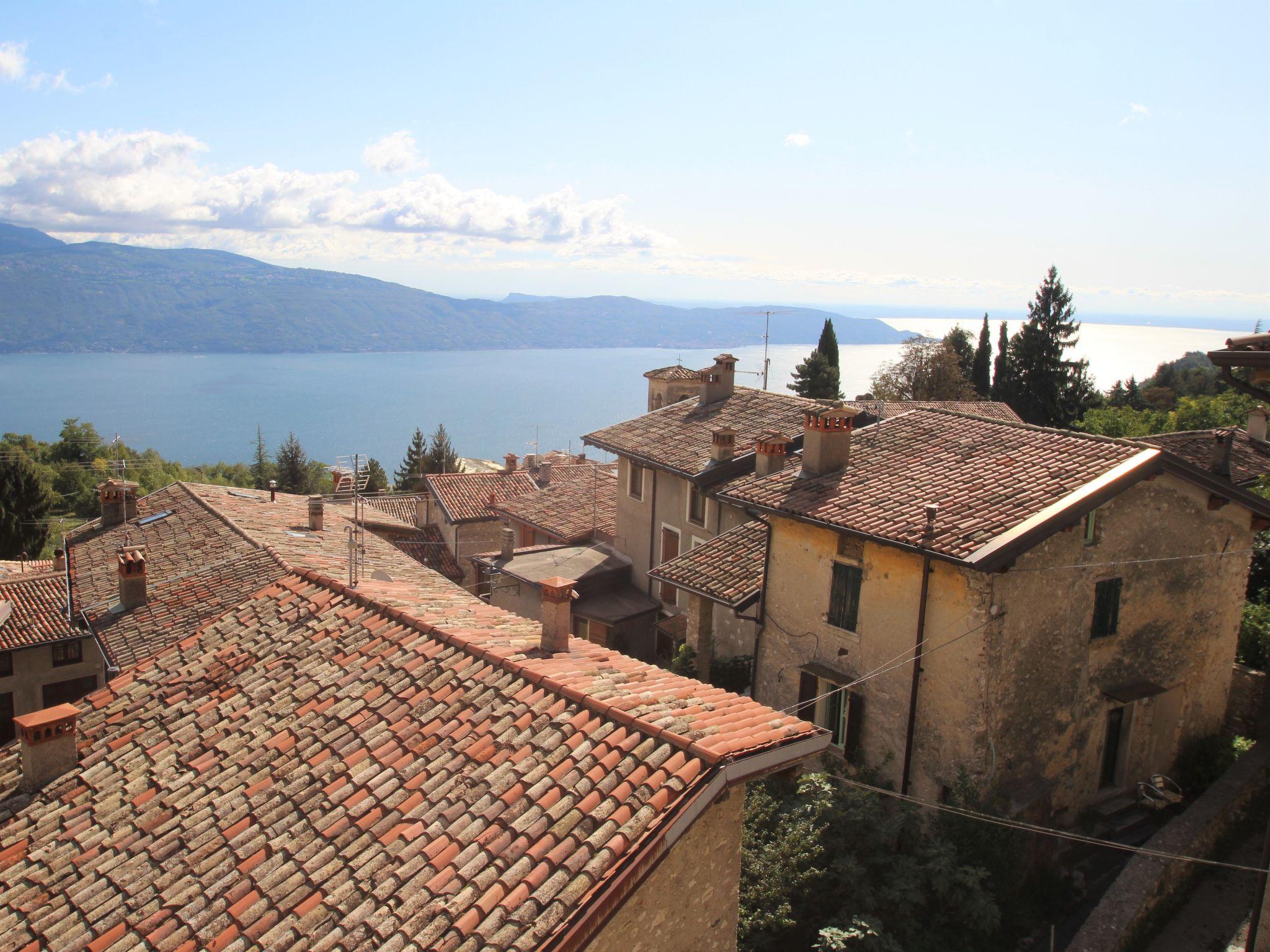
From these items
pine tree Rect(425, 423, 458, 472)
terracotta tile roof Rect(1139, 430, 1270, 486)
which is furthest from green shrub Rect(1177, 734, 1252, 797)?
pine tree Rect(425, 423, 458, 472)

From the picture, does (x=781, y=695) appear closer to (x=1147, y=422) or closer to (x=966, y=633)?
(x=966, y=633)

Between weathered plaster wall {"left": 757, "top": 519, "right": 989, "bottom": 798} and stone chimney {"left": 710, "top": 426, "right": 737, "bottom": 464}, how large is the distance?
6.57 m

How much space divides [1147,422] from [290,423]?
185 m

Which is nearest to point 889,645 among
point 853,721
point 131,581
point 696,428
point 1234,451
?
point 853,721

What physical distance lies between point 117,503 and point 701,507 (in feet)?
50.6

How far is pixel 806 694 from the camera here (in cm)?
1363

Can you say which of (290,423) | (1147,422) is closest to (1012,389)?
(1147,422)

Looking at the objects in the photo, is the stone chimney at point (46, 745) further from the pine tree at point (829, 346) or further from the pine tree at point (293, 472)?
the pine tree at point (293, 472)

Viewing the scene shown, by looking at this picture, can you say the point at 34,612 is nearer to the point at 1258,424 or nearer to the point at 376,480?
the point at 1258,424

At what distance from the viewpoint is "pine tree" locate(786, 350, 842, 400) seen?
5141 centimetres

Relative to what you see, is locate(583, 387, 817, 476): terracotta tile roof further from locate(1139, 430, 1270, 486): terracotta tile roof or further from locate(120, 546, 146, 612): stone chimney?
locate(120, 546, 146, 612): stone chimney

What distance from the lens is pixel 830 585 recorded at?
13.1 metres

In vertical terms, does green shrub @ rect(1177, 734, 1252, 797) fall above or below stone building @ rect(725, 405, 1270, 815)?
below

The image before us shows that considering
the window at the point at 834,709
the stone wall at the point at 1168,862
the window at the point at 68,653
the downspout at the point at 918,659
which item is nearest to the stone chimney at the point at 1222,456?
the stone wall at the point at 1168,862
